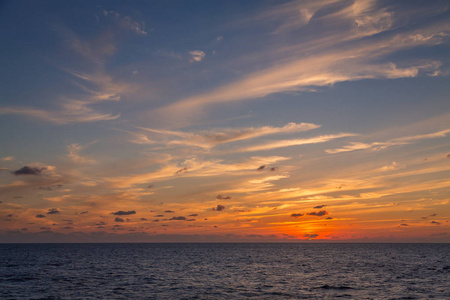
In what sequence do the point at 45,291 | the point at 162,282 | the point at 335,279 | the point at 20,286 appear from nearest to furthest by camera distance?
the point at 45,291, the point at 20,286, the point at 162,282, the point at 335,279

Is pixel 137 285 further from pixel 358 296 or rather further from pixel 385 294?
pixel 385 294

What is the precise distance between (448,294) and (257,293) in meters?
30.7

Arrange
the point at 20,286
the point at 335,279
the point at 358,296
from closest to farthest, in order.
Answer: the point at 358,296, the point at 20,286, the point at 335,279

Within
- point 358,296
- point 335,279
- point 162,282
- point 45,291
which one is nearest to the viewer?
point 358,296

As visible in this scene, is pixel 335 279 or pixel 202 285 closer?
pixel 202 285

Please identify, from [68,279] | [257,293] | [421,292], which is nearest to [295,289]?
[257,293]

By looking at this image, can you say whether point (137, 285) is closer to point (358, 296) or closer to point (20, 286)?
point (20, 286)

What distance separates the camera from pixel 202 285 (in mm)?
63312

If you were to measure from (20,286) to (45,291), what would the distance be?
8718mm

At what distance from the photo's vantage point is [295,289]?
5925cm

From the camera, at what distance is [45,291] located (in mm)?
56438

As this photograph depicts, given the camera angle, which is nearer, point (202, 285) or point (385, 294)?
point (385, 294)

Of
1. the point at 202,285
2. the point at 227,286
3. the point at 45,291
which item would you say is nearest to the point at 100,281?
the point at 45,291

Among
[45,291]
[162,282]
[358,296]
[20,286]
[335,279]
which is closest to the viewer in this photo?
[358,296]
